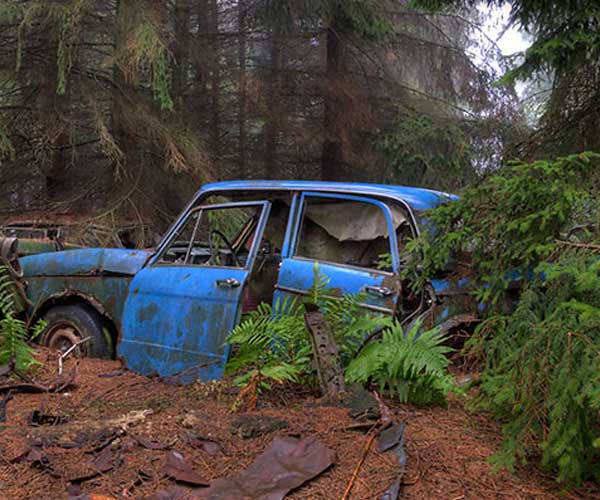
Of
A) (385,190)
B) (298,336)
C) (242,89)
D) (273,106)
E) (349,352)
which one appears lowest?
(349,352)

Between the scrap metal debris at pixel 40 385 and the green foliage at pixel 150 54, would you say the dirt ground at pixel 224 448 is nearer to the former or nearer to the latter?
the scrap metal debris at pixel 40 385

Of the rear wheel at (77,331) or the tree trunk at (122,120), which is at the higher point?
the tree trunk at (122,120)

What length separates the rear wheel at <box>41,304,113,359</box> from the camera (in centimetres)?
571

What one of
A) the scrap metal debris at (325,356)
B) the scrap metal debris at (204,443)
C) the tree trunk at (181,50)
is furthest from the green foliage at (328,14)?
the scrap metal debris at (204,443)

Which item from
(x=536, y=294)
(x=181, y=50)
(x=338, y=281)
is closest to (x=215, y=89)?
(x=181, y=50)

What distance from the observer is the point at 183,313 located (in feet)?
16.7

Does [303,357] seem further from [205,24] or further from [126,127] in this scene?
[205,24]

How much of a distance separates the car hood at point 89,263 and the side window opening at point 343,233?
1648mm

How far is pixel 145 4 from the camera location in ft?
32.2

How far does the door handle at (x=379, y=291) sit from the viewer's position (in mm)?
4371

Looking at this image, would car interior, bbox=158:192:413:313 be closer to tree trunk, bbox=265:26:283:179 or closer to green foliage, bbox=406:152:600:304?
green foliage, bbox=406:152:600:304

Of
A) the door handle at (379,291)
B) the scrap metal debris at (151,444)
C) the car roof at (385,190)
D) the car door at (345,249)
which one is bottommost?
the scrap metal debris at (151,444)

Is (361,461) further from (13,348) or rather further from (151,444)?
(13,348)

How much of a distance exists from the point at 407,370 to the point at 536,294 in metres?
0.98
